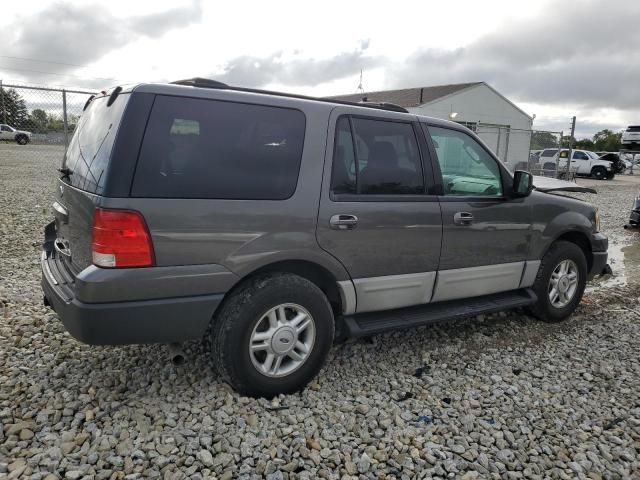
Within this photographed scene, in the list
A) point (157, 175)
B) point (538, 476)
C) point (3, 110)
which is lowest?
point (538, 476)

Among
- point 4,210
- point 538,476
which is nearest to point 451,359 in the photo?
point 538,476

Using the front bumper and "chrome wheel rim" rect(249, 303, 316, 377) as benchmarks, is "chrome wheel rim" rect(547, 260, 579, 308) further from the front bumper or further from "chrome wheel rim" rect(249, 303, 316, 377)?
"chrome wheel rim" rect(249, 303, 316, 377)

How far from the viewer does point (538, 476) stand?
8.46 ft

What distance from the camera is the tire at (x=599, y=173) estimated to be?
27391 mm

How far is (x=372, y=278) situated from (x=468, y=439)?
117cm

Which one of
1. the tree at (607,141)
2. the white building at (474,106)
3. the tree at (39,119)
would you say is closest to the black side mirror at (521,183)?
the tree at (39,119)

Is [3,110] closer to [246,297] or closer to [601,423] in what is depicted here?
[246,297]

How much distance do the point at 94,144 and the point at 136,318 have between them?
1.10 metres

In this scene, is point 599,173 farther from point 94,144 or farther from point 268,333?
point 94,144

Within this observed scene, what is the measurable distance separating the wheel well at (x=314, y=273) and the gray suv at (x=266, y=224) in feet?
0.04

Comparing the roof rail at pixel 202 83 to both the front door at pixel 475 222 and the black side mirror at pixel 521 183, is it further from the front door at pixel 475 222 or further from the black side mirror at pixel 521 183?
the black side mirror at pixel 521 183

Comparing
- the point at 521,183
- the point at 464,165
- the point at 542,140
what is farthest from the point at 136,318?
the point at 542,140

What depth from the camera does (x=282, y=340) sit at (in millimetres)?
3070

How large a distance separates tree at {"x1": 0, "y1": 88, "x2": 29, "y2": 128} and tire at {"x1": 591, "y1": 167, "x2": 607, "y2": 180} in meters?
27.7
